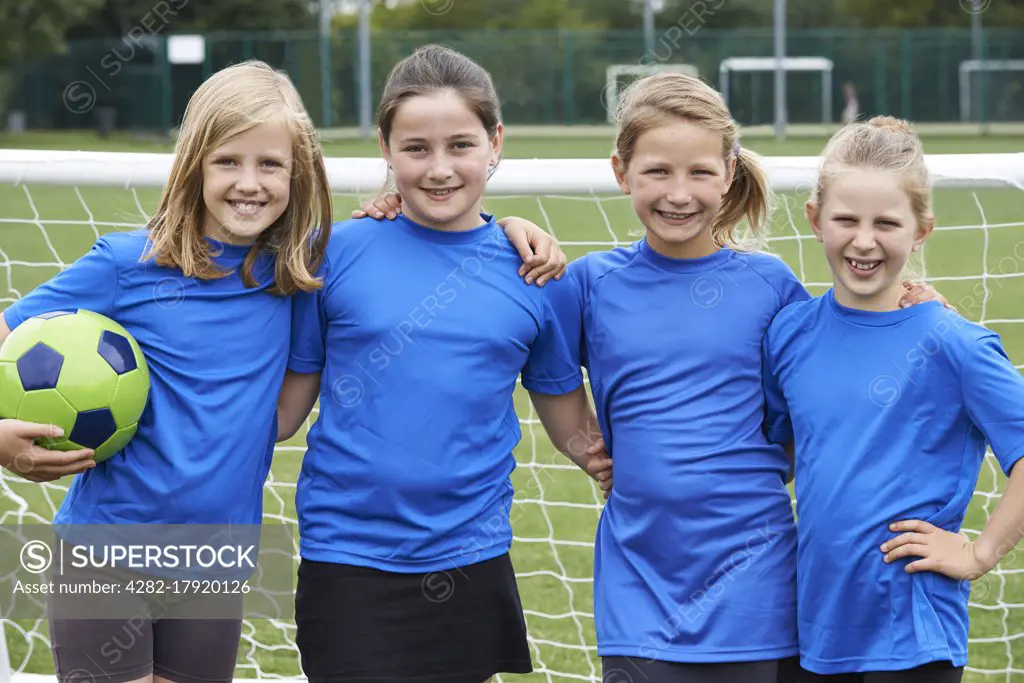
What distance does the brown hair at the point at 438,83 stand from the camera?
233cm

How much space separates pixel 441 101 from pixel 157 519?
3.04ft

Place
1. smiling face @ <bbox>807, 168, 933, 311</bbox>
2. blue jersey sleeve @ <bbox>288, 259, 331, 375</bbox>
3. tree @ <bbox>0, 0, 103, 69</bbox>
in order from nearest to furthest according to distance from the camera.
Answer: smiling face @ <bbox>807, 168, 933, 311</bbox> < blue jersey sleeve @ <bbox>288, 259, 331, 375</bbox> < tree @ <bbox>0, 0, 103, 69</bbox>

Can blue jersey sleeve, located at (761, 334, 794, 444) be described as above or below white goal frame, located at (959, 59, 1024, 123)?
below

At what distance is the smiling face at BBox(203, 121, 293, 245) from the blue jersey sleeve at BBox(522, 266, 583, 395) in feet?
1.80

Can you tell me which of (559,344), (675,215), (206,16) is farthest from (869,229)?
(206,16)

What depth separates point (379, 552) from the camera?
7.30 feet

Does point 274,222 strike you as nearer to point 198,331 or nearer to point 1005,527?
point 198,331

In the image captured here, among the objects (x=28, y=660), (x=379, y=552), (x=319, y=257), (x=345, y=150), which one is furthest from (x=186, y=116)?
(x=345, y=150)

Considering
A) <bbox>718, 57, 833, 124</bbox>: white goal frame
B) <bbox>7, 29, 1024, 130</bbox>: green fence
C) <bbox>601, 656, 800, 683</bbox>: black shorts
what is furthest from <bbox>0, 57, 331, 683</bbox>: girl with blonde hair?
<bbox>718, 57, 833, 124</bbox>: white goal frame

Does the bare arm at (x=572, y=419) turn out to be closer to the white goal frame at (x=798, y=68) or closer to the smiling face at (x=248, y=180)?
the smiling face at (x=248, y=180)

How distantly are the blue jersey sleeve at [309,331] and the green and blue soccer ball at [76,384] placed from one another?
29 centimetres

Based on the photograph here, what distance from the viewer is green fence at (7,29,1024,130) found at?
28.1 meters

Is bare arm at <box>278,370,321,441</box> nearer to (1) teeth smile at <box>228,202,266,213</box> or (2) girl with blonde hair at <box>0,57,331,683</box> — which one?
(2) girl with blonde hair at <box>0,57,331,683</box>

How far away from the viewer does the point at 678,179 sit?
2250 millimetres
